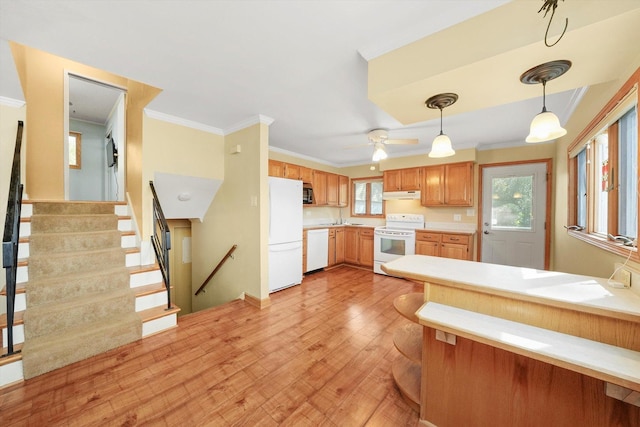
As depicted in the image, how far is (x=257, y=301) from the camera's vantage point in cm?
307

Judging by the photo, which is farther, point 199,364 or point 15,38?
point 199,364

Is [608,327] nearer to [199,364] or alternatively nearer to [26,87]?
[199,364]

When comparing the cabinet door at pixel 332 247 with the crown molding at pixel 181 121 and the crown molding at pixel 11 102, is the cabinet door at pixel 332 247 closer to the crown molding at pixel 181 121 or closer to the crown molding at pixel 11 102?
the crown molding at pixel 181 121

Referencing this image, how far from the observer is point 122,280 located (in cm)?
254

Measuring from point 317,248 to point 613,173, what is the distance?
397 cm

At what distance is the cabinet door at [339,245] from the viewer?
17.6 ft

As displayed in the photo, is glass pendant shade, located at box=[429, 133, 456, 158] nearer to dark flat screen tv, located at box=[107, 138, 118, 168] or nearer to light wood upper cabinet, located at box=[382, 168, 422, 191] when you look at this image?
light wood upper cabinet, located at box=[382, 168, 422, 191]

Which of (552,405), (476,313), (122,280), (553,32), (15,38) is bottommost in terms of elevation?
(552,405)

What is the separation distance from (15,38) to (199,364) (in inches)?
109

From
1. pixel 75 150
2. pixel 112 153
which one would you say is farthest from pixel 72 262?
pixel 75 150

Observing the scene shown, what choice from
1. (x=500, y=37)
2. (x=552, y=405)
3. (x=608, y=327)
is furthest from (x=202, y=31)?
(x=552, y=405)

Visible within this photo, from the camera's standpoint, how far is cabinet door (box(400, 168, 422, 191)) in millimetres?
4684

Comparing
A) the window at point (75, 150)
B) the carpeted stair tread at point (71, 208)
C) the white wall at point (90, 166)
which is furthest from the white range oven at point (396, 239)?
the window at point (75, 150)

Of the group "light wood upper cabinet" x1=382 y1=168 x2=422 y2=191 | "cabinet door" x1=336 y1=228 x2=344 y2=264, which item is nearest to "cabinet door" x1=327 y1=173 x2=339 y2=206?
"cabinet door" x1=336 y1=228 x2=344 y2=264
